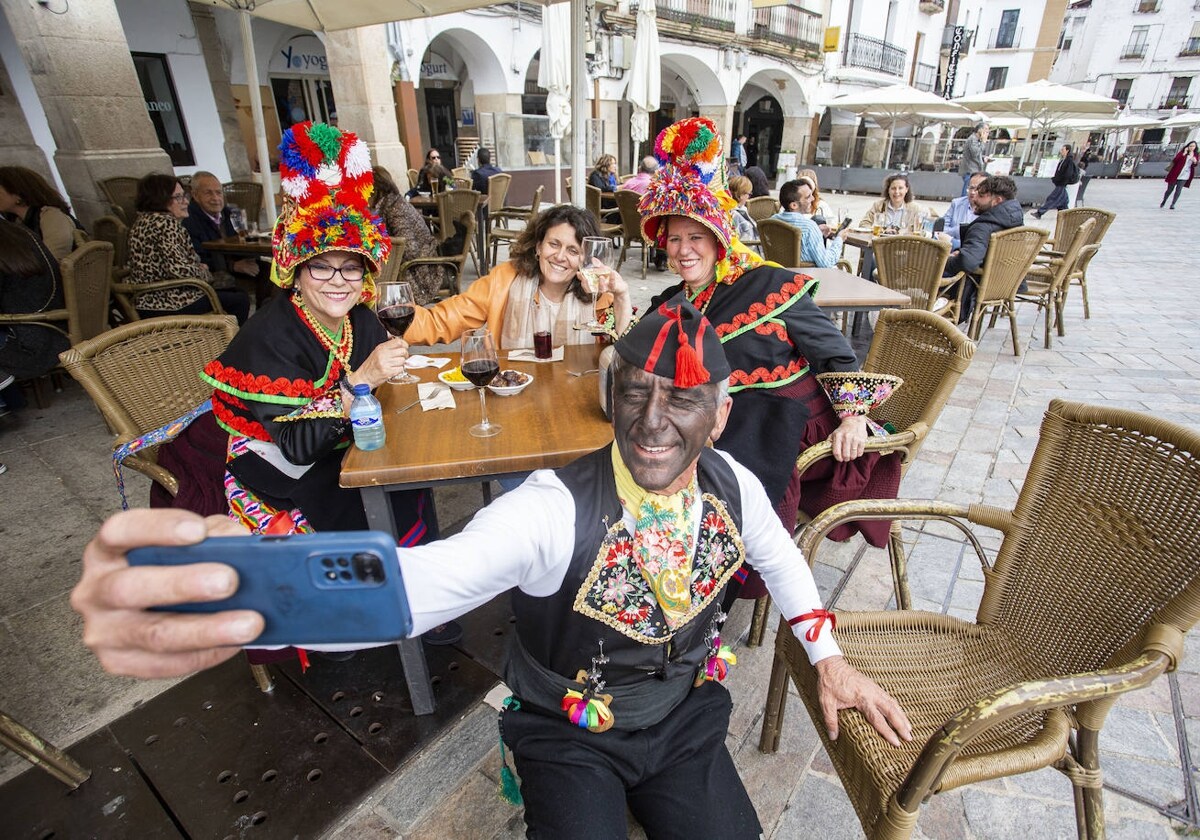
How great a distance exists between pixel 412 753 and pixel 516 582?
1.24 meters

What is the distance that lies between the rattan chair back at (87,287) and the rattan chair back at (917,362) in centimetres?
459

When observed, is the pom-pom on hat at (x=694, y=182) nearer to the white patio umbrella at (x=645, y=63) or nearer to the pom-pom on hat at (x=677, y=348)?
the pom-pom on hat at (x=677, y=348)

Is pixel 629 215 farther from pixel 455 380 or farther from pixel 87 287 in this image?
pixel 455 380

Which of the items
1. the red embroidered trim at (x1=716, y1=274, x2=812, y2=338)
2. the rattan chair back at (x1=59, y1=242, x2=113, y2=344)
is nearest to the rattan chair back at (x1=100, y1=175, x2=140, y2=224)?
the rattan chair back at (x1=59, y1=242, x2=113, y2=344)

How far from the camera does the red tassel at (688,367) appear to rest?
4.10 ft

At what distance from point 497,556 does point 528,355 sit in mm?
1667

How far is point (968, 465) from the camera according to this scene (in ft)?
12.9

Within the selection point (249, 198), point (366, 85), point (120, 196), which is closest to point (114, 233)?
point (120, 196)

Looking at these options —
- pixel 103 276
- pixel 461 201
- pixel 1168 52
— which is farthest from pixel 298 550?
pixel 1168 52

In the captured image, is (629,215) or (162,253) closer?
(162,253)

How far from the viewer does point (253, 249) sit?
513cm

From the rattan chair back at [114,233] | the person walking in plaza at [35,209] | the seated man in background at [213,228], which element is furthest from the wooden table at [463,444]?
the rattan chair back at [114,233]

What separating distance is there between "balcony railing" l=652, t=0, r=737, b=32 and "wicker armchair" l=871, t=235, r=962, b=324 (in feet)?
49.1

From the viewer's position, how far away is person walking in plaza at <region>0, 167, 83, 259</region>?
4.54 meters
